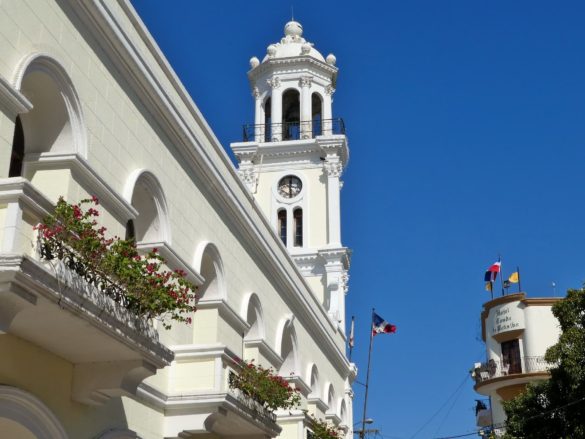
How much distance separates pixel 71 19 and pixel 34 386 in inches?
188

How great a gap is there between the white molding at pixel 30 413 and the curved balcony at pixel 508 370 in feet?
89.5

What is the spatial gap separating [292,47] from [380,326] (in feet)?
43.2

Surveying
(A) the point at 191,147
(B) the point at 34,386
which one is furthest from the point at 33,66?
(A) the point at 191,147

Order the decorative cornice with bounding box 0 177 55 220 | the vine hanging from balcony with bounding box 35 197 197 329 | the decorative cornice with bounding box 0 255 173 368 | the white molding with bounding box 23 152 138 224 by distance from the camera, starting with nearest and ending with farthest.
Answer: the decorative cornice with bounding box 0 255 173 368 < the decorative cornice with bounding box 0 177 55 220 < the vine hanging from balcony with bounding box 35 197 197 329 < the white molding with bounding box 23 152 138 224

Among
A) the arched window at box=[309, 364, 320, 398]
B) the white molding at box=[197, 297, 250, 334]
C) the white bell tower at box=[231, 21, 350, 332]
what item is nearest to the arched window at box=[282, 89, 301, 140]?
the white bell tower at box=[231, 21, 350, 332]

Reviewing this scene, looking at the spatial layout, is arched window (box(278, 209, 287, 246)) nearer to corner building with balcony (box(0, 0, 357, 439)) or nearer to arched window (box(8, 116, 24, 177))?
corner building with balcony (box(0, 0, 357, 439))

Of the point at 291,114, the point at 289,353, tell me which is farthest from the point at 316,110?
the point at 289,353

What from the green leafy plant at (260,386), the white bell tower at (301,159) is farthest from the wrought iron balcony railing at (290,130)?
the green leafy plant at (260,386)

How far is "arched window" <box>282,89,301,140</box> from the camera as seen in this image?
3803 centimetres

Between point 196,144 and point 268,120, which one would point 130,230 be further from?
point 268,120

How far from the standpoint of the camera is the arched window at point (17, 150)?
36.4 ft

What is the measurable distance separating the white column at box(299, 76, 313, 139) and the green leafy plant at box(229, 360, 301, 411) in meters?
21.6

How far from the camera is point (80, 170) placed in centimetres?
1105

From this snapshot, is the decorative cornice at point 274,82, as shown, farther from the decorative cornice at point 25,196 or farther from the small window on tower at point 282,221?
the decorative cornice at point 25,196
